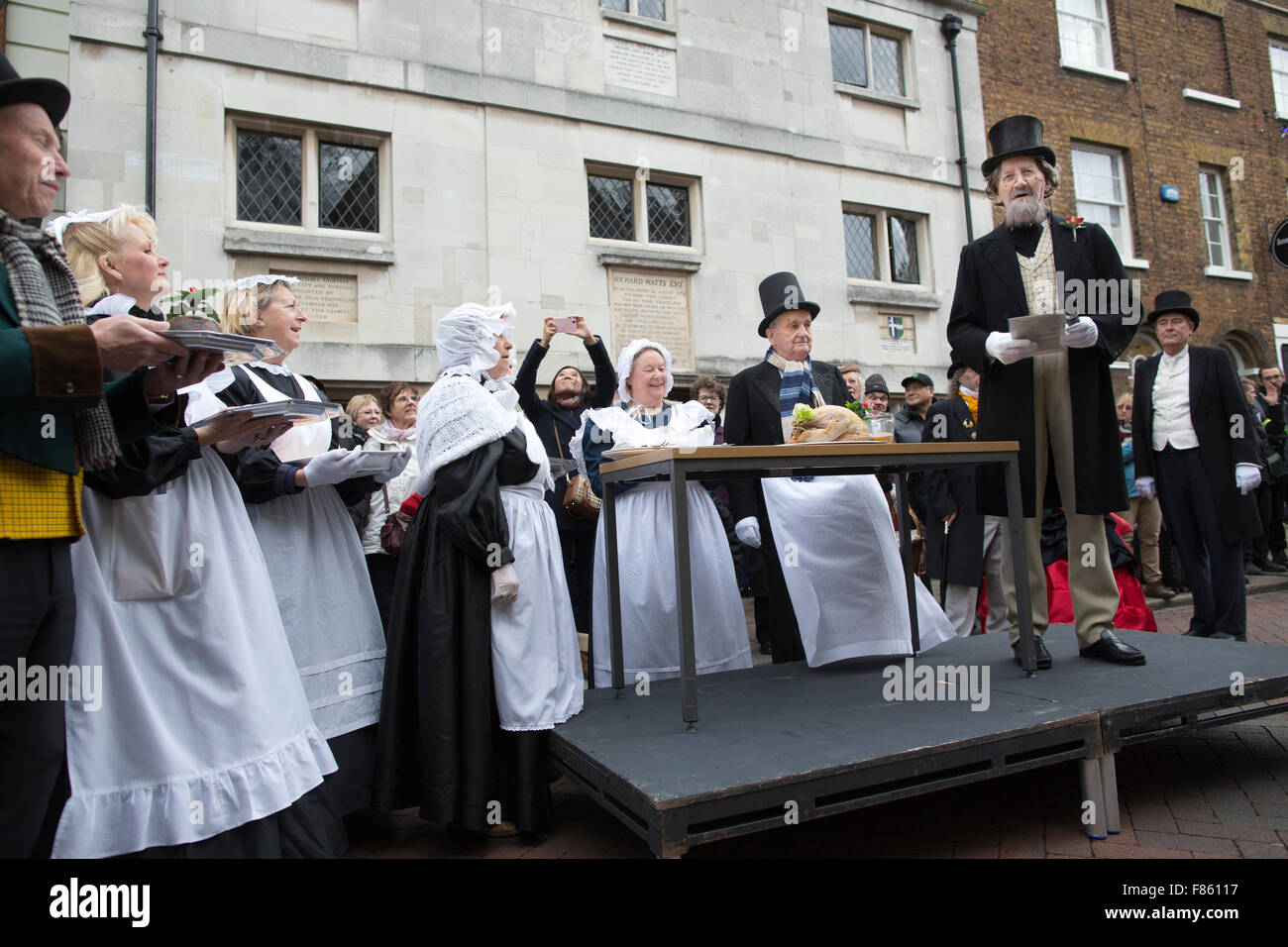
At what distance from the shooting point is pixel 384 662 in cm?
333

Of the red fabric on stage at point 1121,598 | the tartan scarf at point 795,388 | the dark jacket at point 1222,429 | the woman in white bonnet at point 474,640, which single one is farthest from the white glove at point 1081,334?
the dark jacket at point 1222,429

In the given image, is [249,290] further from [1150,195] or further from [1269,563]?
[1150,195]

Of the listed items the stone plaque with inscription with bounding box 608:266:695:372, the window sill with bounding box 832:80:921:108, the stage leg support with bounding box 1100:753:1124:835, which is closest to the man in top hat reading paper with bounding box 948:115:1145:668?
the stage leg support with bounding box 1100:753:1124:835

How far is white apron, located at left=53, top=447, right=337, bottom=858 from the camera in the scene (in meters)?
2.22

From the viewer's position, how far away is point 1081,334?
135 inches

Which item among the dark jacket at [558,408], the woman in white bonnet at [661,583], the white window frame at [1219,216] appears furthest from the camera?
the white window frame at [1219,216]

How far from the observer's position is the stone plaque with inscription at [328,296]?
28.4 feet

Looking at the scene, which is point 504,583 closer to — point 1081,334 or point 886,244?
point 1081,334

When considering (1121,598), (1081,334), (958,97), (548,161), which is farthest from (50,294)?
(958,97)

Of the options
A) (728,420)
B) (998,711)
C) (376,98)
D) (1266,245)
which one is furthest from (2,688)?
(1266,245)

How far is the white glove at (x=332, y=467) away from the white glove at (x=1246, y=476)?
5.40 m

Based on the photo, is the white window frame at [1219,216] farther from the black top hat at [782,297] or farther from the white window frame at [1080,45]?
the black top hat at [782,297]

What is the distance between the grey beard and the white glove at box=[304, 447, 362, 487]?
9.96 ft

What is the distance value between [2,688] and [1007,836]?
3.02 metres
